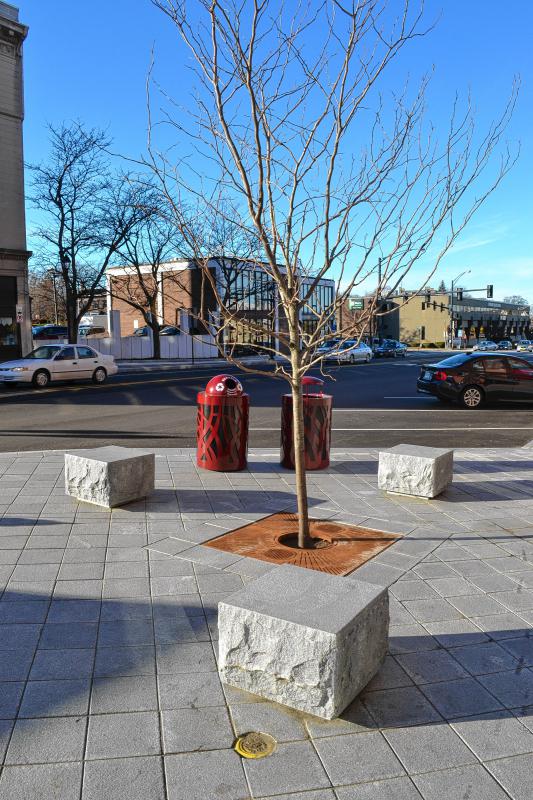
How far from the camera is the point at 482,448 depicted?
10.7 m

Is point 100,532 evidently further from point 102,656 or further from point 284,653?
point 284,653

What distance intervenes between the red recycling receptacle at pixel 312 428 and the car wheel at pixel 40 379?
49.4 ft

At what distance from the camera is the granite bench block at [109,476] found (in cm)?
646

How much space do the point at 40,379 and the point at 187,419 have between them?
950 centimetres

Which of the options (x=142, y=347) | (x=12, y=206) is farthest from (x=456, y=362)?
(x=142, y=347)

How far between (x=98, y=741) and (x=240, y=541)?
2803mm

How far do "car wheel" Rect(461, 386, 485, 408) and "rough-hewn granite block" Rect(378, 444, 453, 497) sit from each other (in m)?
9.67

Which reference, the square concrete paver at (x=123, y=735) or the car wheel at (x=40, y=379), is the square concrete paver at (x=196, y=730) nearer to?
the square concrete paver at (x=123, y=735)

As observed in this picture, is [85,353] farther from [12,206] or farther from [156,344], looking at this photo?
[156,344]

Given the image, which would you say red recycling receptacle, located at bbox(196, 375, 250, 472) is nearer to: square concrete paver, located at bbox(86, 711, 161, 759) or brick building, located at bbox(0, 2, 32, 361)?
square concrete paver, located at bbox(86, 711, 161, 759)

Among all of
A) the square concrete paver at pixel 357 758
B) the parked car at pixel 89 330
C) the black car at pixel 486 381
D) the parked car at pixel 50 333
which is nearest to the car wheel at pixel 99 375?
the black car at pixel 486 381

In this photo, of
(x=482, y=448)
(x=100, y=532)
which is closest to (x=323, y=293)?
(x=482, y=448)

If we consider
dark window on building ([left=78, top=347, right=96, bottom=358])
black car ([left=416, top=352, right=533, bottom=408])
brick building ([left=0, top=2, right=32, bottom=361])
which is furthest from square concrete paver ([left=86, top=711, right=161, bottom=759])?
brick building ([left=0, top=2, right=32, bottom=361])

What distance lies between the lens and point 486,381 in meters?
16.7
